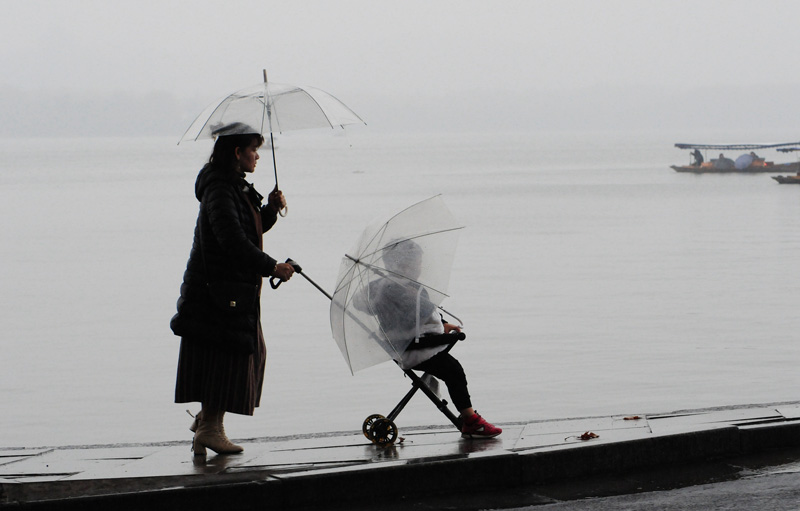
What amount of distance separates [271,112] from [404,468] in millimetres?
1963

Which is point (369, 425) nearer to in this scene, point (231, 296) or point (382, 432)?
point (382, 432)

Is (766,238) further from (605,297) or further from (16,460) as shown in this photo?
(16,460)

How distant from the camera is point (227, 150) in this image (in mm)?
5691

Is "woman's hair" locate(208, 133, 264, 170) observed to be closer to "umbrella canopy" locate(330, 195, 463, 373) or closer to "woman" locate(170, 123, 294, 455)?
"woman" locate(170, 123, 294, 455)

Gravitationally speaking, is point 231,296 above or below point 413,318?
above

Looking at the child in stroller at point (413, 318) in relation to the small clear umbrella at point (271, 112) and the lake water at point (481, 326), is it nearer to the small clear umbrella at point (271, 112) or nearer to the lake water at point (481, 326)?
the lake water at point (481, 326)

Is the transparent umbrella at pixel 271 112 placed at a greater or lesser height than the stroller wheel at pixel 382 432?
greater

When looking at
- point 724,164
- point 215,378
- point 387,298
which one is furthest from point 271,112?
point 724,164

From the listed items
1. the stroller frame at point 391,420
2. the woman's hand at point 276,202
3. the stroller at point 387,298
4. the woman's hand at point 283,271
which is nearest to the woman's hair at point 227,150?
the woman's hand at point 276,202

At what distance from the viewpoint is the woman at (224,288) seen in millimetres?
5551

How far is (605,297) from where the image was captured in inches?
808

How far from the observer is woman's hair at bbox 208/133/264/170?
224 inches

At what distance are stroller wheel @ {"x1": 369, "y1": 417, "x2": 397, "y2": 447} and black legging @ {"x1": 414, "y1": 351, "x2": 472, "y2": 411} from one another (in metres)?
0.34

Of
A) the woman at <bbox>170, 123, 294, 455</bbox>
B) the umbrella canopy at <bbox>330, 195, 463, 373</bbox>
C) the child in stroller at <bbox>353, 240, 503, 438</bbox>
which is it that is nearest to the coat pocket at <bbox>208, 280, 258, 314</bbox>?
the woman at <bbox>170, 123, 294, 455</bbox>
